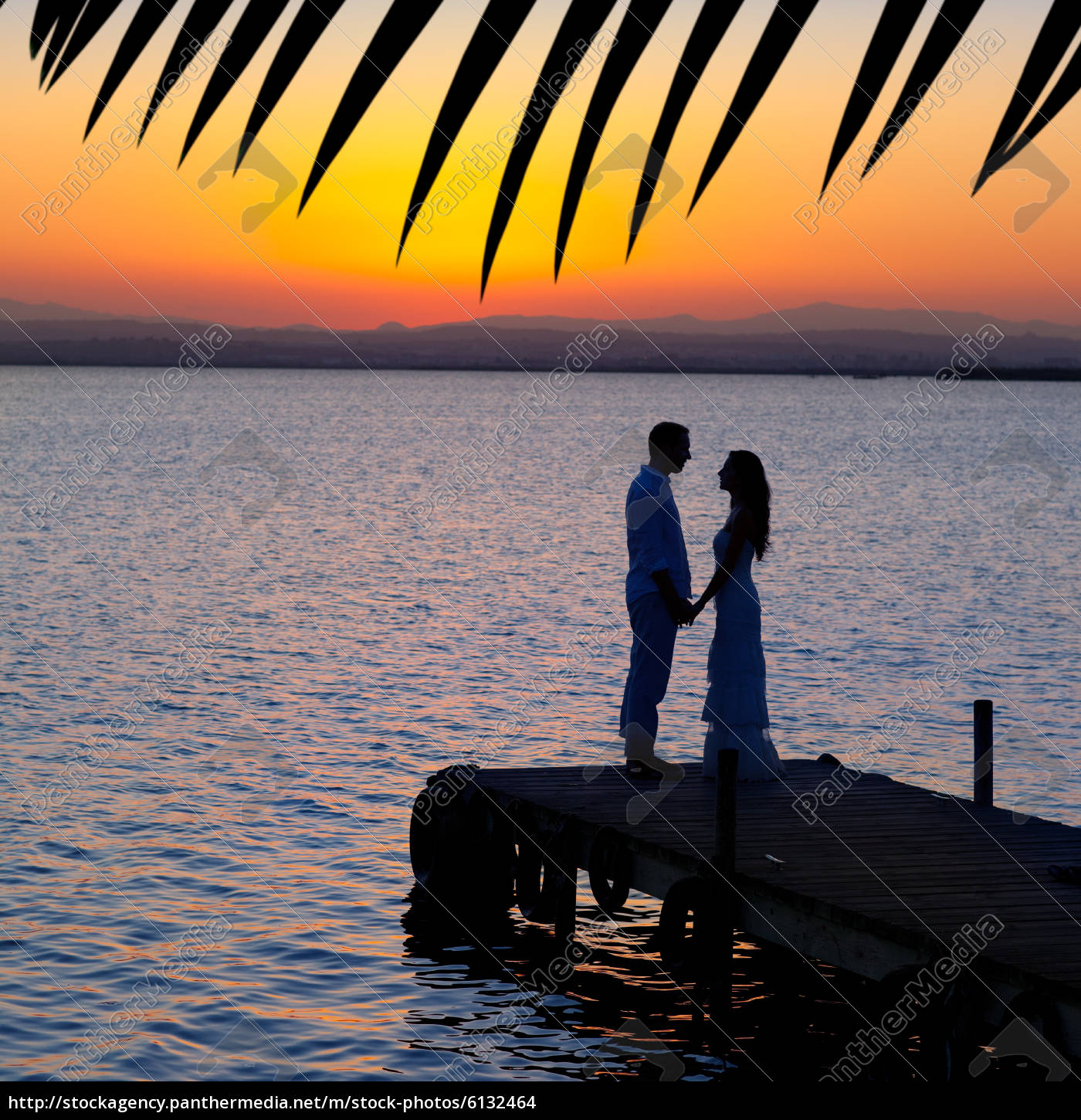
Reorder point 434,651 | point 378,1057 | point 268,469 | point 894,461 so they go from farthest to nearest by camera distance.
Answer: point 894,461 < point 268,469 < point 434,651 < point 378,1057

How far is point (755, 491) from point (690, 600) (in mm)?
918

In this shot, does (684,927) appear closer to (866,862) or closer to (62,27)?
(866,862)

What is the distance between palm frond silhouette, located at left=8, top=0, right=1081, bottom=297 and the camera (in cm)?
84

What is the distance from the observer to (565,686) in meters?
22.3

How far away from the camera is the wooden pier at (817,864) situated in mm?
6922

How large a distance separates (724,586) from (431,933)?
4217 mm

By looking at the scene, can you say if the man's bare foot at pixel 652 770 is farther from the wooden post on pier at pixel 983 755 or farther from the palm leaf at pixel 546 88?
the palm leaf at pixel 546 88

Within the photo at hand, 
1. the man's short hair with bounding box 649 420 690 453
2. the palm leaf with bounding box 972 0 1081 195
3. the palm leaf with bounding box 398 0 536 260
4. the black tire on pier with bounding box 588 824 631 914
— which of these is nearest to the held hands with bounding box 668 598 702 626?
the man's short hair with bounding box 649 420 690 453

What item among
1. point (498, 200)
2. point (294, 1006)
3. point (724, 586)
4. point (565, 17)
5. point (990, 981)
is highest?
point (565, 17)

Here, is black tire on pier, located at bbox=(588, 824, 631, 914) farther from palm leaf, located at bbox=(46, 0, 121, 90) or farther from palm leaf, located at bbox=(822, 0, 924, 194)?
palm leaf, located at bbox=(46, 0, 121, 90)

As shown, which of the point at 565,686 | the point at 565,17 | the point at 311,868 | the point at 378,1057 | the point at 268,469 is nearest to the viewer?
the point at 565,17

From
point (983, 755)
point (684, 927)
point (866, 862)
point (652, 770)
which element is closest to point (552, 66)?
point (866, 862)

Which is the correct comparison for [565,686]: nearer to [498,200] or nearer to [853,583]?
[853,583]

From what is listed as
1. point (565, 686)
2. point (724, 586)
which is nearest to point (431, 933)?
point (724, 586)
